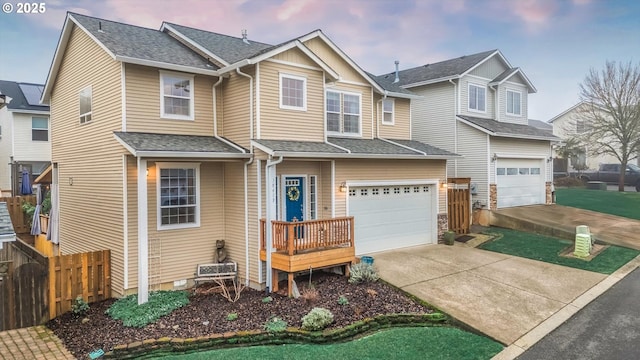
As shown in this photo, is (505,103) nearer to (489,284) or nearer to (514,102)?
(514,102)

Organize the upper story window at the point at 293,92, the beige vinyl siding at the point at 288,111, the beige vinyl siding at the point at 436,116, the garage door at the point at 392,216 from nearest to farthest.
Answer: the beige vinyl siding at the point at 288,111
the upper story window at the point at 293,92
the garage door at the point at 392,216
the beige vinyl siding at the point at 436,116

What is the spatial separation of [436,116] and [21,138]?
23.6 metres

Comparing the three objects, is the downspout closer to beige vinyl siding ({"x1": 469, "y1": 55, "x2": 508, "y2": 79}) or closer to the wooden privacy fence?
beige vinyl siding ({"x1": 469, "y1": 55, "x2": 508, "y2": 79})

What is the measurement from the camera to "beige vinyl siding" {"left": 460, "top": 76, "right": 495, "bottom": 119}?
64.0 ft

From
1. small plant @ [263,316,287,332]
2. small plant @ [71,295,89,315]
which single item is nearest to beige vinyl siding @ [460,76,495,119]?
small plant @ [263,316,287,332]

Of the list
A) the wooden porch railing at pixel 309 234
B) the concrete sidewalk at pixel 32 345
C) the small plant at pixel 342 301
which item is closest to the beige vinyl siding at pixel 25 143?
the concrete sidewalk at pixel 32 345

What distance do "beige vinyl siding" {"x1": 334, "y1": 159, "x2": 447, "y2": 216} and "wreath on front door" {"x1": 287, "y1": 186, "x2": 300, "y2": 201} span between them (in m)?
1.19

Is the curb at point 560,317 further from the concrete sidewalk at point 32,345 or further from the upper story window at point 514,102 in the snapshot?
the upper story window at point 514,102

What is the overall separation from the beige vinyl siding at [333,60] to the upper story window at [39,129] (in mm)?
19259

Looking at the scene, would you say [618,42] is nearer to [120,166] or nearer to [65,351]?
[120,166]

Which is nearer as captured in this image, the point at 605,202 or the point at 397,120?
the point at 397,120

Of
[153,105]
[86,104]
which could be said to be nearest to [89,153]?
[86,104]

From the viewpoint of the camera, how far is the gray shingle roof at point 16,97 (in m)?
22.7

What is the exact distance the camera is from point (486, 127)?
18.2 m
